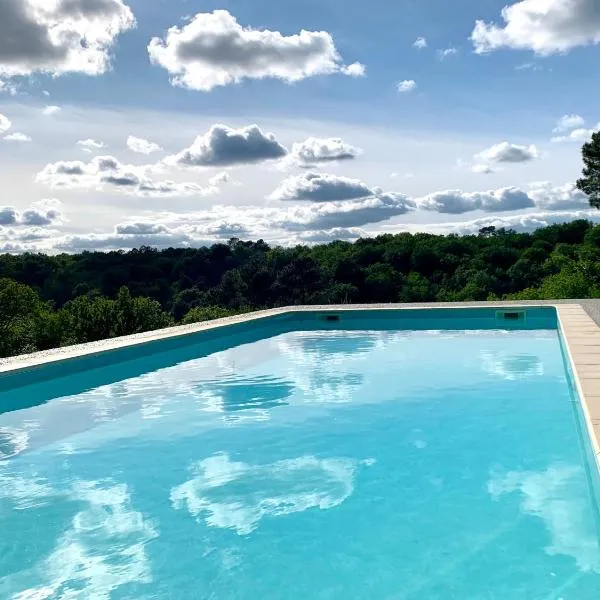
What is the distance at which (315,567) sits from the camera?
331 centimetres

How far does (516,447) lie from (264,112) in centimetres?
970

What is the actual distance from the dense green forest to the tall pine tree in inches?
1.3

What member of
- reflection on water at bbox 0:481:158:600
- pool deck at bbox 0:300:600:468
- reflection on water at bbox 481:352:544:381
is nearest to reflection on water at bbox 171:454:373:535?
reflection on water at bbox 0:481:158:600

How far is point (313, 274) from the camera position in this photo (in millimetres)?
38031

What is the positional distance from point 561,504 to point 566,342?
4768mm

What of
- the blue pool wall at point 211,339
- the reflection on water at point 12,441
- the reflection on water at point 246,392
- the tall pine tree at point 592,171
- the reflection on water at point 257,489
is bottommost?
the reflection on water at point 257,489

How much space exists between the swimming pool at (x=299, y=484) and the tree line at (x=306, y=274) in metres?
11.5

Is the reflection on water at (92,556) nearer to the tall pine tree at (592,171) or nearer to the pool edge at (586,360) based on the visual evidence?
the pool edge at (586,360)

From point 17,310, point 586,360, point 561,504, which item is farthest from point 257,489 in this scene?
point 17,310

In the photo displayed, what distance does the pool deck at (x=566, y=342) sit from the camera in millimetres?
5082

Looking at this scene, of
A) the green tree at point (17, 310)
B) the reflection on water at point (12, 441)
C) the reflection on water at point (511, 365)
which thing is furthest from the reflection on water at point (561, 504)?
the green tree at point (17, 310)

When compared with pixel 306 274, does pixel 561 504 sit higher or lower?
lower

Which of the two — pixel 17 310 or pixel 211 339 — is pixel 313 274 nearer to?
pixel 17 310

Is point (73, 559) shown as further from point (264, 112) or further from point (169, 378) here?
point (264, 112)
